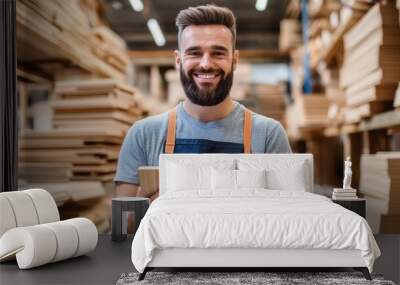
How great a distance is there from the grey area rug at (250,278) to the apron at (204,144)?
164 centimetres

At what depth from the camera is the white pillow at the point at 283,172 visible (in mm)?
4680

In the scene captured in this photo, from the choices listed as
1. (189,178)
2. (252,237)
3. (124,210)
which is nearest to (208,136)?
(189,178)

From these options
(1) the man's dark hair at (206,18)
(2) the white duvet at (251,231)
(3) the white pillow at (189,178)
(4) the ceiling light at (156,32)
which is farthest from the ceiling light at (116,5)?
(2) the white duvet at (251,231)

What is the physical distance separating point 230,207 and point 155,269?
660 mm

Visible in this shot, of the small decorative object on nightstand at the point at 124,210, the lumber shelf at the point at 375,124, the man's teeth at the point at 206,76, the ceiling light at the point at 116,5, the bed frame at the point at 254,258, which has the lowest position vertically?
the bed frame at the point at 254,258

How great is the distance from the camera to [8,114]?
205 inches

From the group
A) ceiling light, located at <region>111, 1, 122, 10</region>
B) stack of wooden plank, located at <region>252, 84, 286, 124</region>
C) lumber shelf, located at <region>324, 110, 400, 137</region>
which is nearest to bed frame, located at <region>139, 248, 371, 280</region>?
lumber shelf, located at <region>324, 110, 400, 137</region>

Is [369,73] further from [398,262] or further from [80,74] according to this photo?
[80,74]

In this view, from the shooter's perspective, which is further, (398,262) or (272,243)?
(398,262)

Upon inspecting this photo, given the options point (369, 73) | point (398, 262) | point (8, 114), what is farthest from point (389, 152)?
point (8, 114)

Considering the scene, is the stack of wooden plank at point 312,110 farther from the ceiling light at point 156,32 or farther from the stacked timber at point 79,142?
the stacked timber at point 79,142

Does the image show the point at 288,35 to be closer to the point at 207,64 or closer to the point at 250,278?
the point at 207,64

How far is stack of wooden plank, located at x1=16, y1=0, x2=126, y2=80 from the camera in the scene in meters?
4.85

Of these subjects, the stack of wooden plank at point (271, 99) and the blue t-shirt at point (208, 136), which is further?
the stack of wooden plank at point (271, 99)
